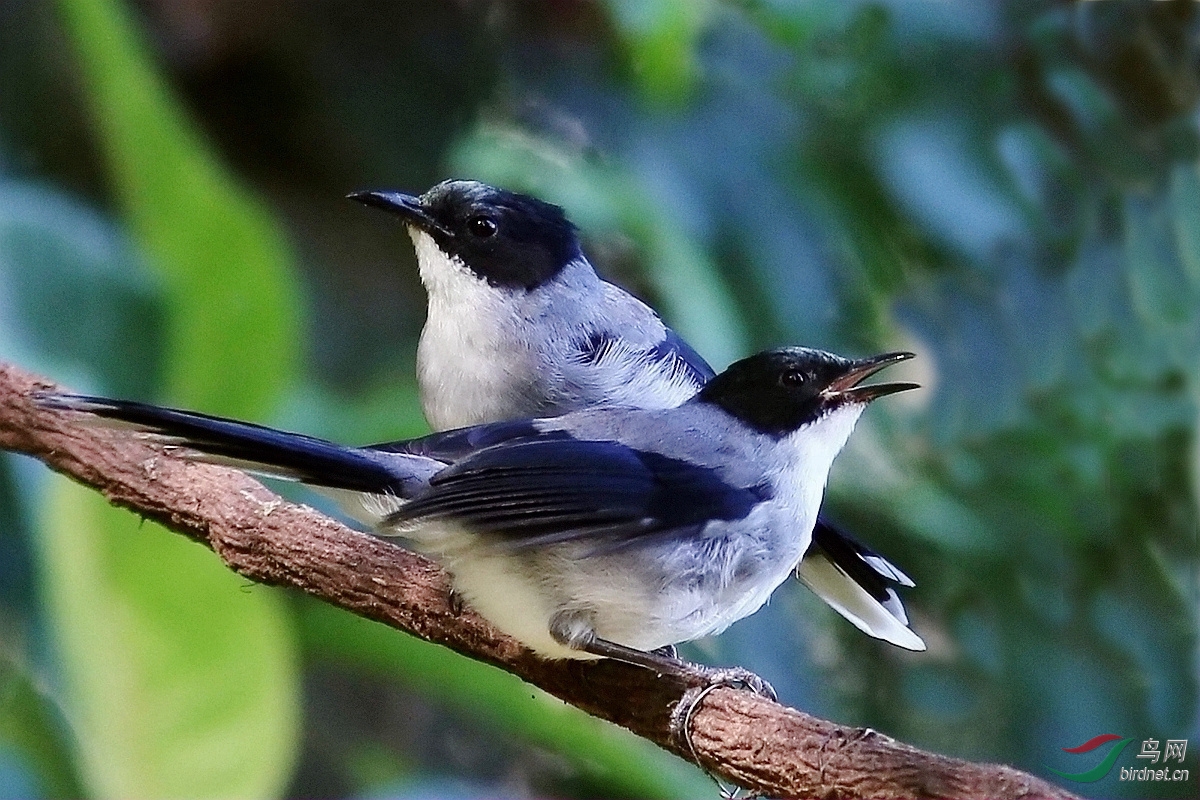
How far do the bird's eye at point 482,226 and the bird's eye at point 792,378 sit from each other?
209 millimetres

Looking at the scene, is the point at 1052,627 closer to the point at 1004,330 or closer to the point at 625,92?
the point at 1004,330

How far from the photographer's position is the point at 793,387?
0.72 m

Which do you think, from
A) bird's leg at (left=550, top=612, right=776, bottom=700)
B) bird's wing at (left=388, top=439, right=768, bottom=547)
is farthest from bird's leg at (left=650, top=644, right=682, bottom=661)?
bird's wing at (left=388, top=439, right=768, bottom=547)

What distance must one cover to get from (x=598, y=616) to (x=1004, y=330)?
0.77m

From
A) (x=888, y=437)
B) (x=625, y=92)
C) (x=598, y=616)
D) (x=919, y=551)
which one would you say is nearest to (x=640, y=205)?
(x=625, y=92)

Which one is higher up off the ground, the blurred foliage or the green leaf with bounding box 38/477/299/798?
the blurred foliage

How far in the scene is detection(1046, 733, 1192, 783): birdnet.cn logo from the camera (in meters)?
1.20

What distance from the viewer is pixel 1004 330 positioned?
1.30m

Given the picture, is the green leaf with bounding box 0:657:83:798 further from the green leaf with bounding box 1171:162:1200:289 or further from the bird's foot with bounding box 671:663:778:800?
the green leaf with bounding box 1171:162:1200:289

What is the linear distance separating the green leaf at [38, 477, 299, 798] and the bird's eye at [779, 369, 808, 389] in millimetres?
628

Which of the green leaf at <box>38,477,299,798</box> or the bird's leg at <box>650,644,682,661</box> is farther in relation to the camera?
the green leaf at <box>38,477,299,798</box>

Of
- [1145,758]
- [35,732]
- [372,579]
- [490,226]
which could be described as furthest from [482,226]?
[1145,758]

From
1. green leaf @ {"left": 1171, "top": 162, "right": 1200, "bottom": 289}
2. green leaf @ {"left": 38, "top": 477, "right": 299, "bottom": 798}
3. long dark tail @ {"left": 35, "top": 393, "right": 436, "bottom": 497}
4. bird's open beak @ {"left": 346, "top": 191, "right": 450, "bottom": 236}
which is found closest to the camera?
long dark tail @ {"left": 35, "top": 393, "right": 436, "bottom": 497}

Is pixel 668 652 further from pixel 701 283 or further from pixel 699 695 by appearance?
pixel 701 283
